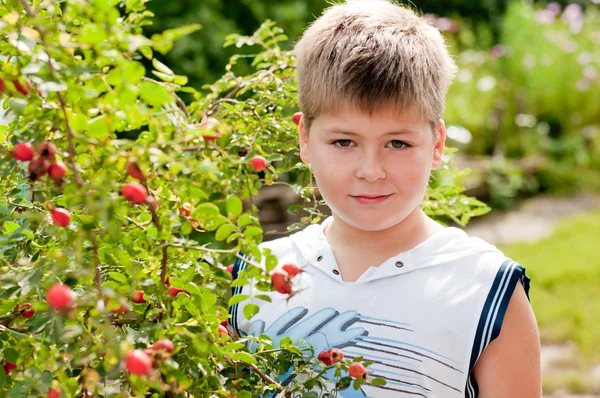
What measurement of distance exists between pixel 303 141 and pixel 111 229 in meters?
0.73

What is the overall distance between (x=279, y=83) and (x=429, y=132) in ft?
1.10

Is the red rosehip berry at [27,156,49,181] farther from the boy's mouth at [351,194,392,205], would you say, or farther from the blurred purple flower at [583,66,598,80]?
the blurred purple flower at [583,66,598,80]

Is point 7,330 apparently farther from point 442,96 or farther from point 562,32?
point 562,32

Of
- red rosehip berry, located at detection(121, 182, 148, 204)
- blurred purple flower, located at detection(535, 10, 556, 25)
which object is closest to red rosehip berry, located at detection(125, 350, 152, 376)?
red rosehip berry, located at detection(121, 182, 148, 204)

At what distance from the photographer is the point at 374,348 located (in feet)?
4.99

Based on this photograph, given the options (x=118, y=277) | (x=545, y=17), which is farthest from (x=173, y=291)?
(x=545, y=17)

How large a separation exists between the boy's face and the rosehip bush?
222 millimetres

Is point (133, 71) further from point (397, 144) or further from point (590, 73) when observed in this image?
point (590, 73)

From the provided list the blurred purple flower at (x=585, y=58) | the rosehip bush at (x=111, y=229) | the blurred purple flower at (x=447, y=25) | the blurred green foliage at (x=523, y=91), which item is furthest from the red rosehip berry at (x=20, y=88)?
the blurred purple flower at (x=585, y=58)

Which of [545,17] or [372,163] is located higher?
[372,163]

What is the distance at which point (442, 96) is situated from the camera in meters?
1.61

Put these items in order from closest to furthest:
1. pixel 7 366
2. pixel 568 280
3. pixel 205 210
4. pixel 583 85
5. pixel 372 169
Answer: pixel 205 210, pixel 7 366, pixel 372 169, pixel 568 280, pixel 583 85

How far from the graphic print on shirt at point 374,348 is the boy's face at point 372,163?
184 mm

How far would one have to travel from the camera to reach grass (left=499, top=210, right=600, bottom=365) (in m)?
3.55
